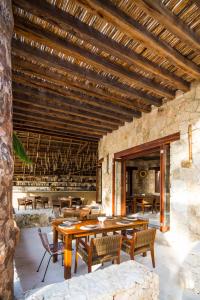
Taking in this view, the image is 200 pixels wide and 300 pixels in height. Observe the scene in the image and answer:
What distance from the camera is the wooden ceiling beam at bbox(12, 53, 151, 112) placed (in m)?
3.39

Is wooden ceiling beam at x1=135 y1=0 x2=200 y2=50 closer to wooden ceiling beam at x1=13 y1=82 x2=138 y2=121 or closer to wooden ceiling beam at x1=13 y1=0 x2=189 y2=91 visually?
wooden ceiling beam at x1=13 y1=0 x2=189 y2=91

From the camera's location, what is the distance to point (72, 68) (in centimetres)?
354

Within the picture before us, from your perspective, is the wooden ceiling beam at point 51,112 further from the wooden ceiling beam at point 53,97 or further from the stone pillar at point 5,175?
the stone pillar at point 5,175

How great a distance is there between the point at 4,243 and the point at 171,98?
4472mm

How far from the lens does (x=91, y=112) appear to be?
5.75 m

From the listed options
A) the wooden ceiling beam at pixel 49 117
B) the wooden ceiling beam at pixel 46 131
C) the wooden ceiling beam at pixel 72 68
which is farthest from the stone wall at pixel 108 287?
the wooden ceiling beam at pixel 46 131

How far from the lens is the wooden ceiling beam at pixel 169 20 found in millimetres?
2246

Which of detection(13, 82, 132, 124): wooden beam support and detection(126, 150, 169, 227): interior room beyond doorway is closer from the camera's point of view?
detection(13, 82, 132, 124): wooden beam support

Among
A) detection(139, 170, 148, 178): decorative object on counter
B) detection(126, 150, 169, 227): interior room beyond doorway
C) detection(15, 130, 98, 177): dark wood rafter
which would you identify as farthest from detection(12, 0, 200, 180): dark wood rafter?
detection(139, 170, 148, 178): decorative object on counter

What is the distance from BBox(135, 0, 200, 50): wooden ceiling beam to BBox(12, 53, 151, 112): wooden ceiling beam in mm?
1926

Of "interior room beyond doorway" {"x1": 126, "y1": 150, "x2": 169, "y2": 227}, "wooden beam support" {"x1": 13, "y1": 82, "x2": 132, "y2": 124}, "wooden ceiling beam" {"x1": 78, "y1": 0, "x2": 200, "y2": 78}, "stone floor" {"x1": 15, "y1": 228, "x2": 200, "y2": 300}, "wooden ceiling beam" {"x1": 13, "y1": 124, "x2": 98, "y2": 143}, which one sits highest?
"wooden ceiling beam" {"x1": 78, "y1": 0, "x2": 200, "y2": 78}

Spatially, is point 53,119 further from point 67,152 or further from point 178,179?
point 67,152

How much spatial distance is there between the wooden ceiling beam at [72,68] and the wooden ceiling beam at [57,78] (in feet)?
0.82

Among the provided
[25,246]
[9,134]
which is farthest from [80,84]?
[25,246]
